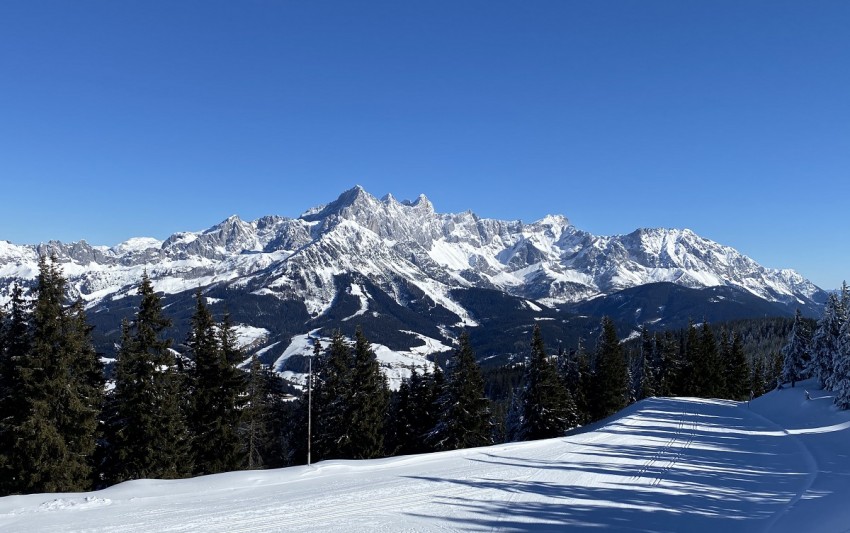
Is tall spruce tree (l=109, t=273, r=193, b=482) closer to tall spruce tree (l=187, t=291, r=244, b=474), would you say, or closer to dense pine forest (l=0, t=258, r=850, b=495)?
dense pine forest (l=0, t=258, r=850, b=495)

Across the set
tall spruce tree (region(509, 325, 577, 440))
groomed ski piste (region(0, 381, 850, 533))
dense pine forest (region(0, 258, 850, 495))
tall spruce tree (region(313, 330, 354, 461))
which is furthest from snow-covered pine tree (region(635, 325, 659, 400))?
groomed ski piste (region(0, 381, 850, 533))

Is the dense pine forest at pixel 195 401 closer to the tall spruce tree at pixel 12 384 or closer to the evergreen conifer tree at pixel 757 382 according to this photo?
the tall spruce tree at pixel 12 384

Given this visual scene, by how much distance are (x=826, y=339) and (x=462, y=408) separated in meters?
37.0

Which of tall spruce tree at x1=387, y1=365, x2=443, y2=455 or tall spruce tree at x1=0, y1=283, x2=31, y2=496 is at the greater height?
tall spruce tree at x1=0, y1=283, x2=31, y2=496

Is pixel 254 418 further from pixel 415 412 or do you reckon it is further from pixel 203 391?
pixel 415 412

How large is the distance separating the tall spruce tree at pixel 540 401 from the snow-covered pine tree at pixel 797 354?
3172cm

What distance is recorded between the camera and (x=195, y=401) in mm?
30641

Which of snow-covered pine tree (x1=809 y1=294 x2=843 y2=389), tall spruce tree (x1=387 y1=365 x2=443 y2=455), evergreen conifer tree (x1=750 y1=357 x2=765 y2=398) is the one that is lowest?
evergreen conifer tree (x1=750 y1=357 x2=765 y2=398)

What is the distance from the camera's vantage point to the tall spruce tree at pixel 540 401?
44375 millimetres

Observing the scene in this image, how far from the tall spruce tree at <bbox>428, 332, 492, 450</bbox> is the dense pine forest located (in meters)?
0.10

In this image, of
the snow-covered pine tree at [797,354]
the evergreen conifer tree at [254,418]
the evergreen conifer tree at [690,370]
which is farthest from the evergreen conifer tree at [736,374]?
the evergreen conifer tree at [254,418]

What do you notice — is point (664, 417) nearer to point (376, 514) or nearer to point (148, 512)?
point (376, 514)

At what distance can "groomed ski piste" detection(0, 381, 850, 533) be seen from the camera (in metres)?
11.8

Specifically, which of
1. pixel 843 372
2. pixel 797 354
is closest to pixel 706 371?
pixel 797 354
